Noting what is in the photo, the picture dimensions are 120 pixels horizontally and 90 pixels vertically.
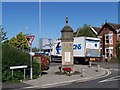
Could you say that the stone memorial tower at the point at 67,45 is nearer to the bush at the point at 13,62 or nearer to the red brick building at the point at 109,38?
the bush at the point at 13,62

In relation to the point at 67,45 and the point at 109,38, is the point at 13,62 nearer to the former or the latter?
the point at 67,45

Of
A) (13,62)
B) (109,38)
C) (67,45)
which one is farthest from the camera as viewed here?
(109,38)

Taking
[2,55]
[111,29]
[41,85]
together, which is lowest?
[41,85]

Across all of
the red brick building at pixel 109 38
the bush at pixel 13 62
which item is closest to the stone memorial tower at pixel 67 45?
the bush at pixel 13 62

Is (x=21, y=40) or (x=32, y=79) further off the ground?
(x=21, y=40)

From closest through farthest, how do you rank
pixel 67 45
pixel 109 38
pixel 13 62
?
pixel 13 62, pixel 67 45, pixel 109 38

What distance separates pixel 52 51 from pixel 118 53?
11.6m

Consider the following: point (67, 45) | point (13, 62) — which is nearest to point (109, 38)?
point (67, 45)

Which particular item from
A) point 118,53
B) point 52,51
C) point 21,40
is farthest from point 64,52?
point 21,40

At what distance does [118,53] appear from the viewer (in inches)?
1889

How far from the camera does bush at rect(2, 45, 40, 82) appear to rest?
56.7ft

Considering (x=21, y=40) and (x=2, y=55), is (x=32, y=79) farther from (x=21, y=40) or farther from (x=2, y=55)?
(x=21, y=40)

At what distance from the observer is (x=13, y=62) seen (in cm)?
1797

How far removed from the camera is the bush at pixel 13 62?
56.7 ft
